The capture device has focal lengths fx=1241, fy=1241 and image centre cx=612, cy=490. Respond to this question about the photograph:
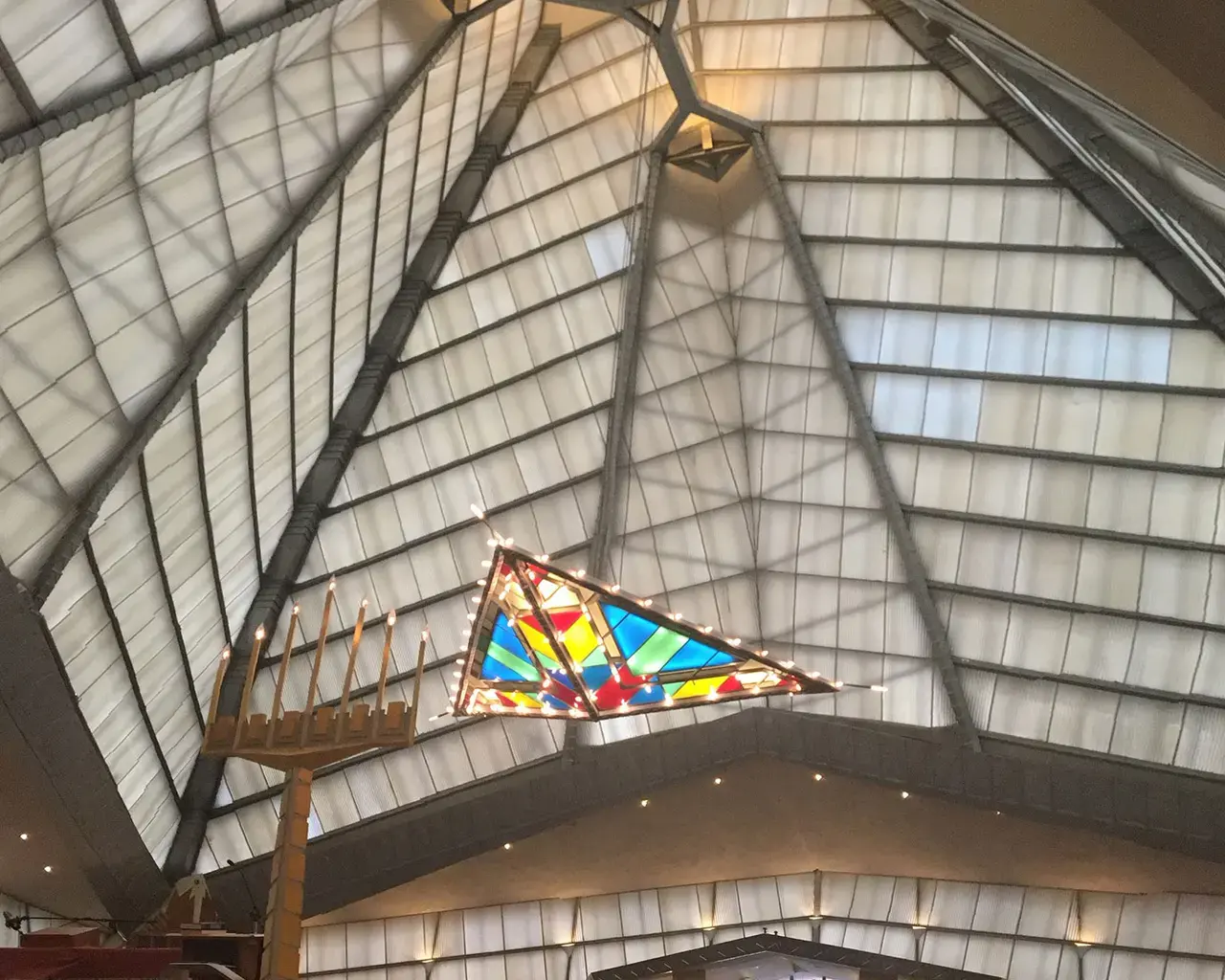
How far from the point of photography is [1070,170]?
28250 millimetres

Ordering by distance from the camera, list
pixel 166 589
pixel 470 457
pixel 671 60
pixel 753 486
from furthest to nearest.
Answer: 1. pixel 470 457
2. pixel 753 486
3. pixel 671 60
4. pixel 166 589

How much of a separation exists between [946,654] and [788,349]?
870 cm

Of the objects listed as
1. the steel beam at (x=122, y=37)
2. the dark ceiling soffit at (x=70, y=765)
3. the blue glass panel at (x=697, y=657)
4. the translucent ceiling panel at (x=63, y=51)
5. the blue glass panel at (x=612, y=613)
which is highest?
the steel beam at (x=122, y=37)

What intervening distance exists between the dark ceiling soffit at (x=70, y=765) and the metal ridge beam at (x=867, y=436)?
18938 millimetres

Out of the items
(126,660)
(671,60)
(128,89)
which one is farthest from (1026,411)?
(126,660)

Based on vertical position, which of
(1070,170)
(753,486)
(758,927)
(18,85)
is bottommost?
(758,927)

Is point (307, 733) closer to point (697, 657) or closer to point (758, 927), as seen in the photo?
point (697, 657)

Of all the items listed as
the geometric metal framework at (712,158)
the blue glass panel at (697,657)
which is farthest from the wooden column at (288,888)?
the geometric metal framework at (712,158)

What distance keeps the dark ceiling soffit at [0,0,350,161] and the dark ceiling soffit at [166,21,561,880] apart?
13.1 meters

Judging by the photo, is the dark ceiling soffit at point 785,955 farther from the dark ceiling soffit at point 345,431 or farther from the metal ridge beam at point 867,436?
the dark ceiling soffit at point 345,431

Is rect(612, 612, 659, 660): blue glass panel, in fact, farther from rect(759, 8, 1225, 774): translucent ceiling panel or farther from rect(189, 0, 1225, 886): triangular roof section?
rect(759, 8, 1225, 774): translucent ceiling panel

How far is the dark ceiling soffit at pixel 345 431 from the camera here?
3309 cm

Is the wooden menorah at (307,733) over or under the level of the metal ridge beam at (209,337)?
under

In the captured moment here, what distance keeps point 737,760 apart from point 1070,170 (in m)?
16.5
